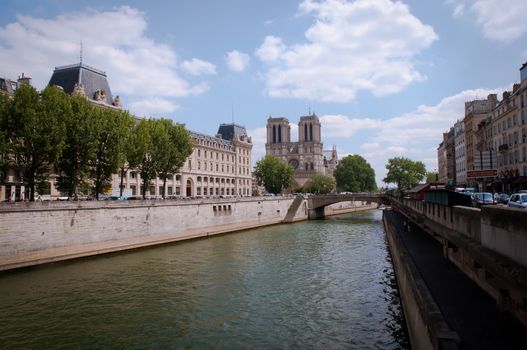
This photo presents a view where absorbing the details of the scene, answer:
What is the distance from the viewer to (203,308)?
1786cm

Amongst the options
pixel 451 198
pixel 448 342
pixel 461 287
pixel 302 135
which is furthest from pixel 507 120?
pixel 302 135

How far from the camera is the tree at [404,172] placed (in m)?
124

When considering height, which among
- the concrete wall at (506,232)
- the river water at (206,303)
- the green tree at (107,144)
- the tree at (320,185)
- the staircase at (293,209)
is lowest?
the river water at (206,303)

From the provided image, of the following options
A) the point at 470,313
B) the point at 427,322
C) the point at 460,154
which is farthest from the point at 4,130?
the point at 460,154

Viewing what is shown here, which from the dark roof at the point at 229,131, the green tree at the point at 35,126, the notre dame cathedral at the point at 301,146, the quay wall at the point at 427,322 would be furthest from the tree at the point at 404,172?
the quay wall at the point at 427,322

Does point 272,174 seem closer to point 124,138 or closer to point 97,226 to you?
point 124,138

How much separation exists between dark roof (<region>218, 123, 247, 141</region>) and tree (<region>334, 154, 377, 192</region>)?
44.0 metres

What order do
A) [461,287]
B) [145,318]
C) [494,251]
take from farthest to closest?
[145,318]
[461,287]
[494,251]

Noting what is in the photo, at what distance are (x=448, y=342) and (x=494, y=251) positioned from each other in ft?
12.7

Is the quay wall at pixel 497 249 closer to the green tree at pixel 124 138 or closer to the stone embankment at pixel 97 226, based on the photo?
the stone embankment at pixel 97 226

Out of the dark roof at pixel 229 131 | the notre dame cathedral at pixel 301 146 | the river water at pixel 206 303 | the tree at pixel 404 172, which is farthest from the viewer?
the notre dame cathedral at pixel 301 146

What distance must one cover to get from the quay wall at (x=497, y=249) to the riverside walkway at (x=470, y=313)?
0.95ft

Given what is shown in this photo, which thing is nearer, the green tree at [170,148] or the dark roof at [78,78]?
the green tree at [170,148]

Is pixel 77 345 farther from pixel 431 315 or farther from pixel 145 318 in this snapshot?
pixel 431 315
